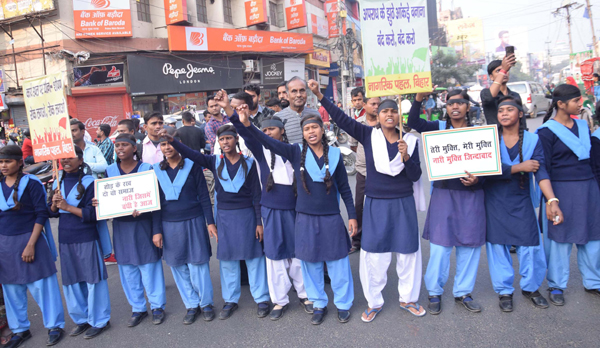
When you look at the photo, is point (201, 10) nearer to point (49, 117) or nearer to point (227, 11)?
point (227, 11)

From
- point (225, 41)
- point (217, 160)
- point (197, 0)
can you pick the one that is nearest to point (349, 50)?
point (225, 41)

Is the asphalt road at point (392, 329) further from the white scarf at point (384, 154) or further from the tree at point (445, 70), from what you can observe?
the tree at point (445, 70)

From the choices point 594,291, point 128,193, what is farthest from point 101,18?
point 594,291

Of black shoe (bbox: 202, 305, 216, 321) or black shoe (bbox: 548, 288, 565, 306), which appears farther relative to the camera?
black shoe (bbox: 202, 305, 216, 321)

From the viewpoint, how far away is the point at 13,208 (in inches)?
138

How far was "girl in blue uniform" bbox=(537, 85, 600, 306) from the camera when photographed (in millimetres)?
3477

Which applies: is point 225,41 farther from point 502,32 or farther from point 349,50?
point 502,32

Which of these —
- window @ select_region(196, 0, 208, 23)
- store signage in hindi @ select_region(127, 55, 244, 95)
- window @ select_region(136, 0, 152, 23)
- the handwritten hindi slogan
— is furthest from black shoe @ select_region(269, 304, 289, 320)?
window @ select_region(196, 0, 208, 23)

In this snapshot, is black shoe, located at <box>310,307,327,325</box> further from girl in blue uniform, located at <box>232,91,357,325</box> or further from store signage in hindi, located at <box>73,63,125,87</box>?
store signage in hindi, located at <box>73,63,125,87</box>

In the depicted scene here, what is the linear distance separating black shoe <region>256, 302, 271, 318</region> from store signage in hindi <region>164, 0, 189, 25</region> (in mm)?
16725

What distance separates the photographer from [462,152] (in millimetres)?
Result: 3443

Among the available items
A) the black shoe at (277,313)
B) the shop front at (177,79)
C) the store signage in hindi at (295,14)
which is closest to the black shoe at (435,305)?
the black shoe at (277,313)

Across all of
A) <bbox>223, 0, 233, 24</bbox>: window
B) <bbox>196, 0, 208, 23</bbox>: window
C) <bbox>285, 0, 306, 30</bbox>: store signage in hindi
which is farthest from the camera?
<bbox>285, 0, 306, 30</bbox>: store signage in hindi

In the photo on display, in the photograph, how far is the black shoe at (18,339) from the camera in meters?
3.53
